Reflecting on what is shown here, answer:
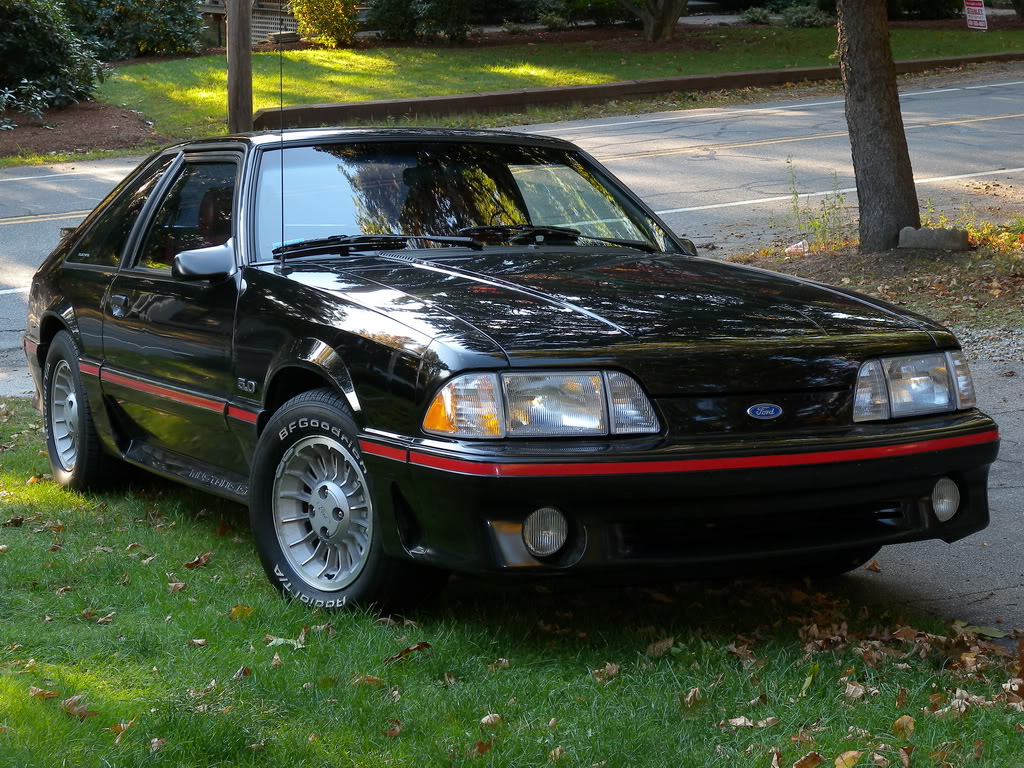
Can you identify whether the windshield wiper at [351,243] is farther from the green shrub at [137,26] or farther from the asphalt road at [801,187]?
the green shrub at [137,26]

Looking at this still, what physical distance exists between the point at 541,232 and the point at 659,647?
1.81 meters

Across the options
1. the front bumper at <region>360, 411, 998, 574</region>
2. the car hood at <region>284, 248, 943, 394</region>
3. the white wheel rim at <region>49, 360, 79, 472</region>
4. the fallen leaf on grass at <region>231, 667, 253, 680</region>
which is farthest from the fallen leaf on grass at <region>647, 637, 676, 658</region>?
the white wheel rim at <region>49, 360, 79, 472</region>

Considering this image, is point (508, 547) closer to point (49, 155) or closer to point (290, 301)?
point (290, 301)

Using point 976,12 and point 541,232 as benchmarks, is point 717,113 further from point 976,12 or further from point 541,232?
point 541,232

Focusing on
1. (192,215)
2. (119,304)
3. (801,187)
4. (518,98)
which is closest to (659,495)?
(192,215)

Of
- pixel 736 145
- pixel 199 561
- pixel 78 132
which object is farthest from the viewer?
pixel 78 132

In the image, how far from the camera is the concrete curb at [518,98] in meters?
22.0

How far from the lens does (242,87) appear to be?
13445 millimetres

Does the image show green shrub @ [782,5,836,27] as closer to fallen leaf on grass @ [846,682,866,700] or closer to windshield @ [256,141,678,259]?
windshield @ [256,141,678,259]

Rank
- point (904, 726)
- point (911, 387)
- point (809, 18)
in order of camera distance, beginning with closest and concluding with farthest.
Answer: point (904, 726)
point (911, 387)
point (809, 18)

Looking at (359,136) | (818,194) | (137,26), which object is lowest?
(818,194)

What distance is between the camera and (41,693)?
3602mm

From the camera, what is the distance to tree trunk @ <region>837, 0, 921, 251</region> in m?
10.8

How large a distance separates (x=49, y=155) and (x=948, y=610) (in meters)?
18.2
